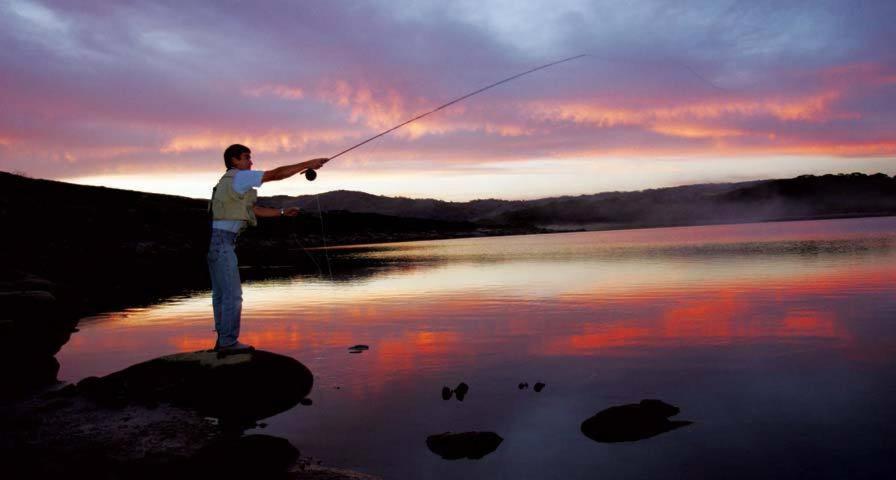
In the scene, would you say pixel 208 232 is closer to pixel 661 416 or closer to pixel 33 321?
pixel 661 416

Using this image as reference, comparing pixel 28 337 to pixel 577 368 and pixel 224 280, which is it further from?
pixel 577 368

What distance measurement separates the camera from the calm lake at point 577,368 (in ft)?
28.9

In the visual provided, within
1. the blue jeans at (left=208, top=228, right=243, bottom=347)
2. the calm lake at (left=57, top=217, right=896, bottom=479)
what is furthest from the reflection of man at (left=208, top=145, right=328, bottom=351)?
the calm lake at (left=57, top=217, right=896, bottom=479)

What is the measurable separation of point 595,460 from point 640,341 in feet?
32.7

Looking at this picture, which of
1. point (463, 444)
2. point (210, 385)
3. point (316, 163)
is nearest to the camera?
point (463, 444)

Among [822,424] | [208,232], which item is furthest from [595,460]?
[208,232]

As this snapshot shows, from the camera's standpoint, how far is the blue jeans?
10.0 m

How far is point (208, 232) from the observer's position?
10.7 m

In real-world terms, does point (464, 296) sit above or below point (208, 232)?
below

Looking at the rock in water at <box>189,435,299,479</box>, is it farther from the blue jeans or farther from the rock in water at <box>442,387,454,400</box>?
the rock in water at <box>442,387,454,400</box>

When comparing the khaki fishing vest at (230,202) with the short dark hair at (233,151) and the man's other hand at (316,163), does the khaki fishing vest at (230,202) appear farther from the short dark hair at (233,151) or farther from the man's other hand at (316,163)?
the man's other hand at (316,163)

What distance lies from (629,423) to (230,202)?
7.42m

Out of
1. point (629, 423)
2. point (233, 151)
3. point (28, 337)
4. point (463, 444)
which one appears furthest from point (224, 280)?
point (28, 337)

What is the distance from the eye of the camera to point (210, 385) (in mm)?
10500
